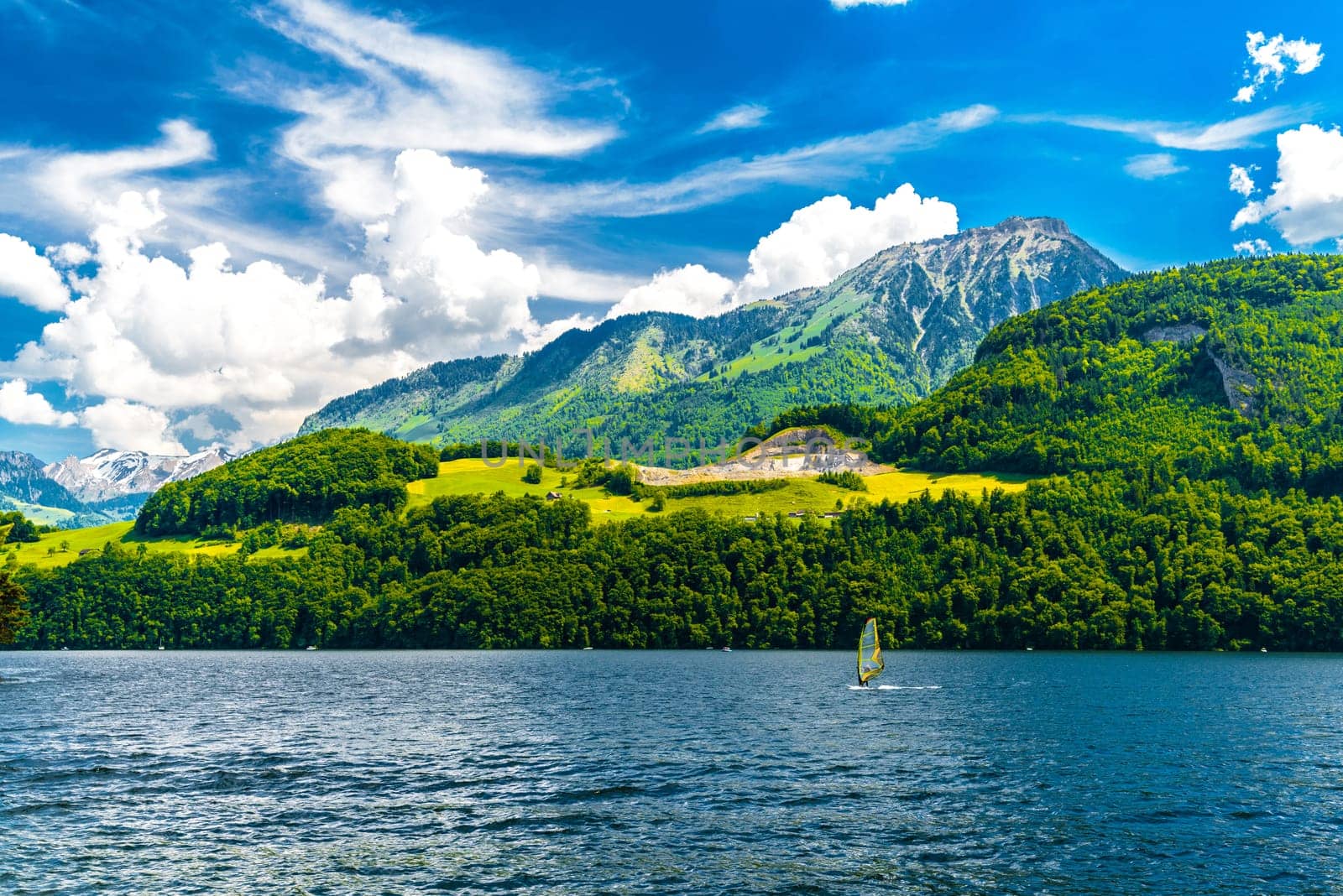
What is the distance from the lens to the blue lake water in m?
50.9

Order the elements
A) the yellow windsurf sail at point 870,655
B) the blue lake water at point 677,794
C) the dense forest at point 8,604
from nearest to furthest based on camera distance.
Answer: the blue lake water at point 677,794 → the yellow windsurf sail at point 870,655 → the dense forest at point 8,604

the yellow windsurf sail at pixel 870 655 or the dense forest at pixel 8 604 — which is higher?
the dense forest at pixel 8 604

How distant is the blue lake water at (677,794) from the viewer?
5094 cm

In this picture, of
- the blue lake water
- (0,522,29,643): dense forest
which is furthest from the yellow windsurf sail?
(0,522,29,643): dense forest

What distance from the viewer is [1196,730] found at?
10256 centimetres

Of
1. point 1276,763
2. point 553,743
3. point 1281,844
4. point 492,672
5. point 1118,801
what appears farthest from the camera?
point 492,672

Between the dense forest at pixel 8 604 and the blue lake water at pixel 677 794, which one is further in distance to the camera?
the dense forest at pixel 8 604

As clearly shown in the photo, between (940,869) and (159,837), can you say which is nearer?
(940,869)

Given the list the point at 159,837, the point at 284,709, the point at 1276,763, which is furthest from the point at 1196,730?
the point at 284,709

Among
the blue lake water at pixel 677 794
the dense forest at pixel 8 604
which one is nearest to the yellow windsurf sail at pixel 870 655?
the blue lake water at pixel 677 794

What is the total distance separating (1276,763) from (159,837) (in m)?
86.6

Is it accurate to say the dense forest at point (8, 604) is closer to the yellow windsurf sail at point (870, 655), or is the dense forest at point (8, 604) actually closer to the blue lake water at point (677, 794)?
the blue lake water at point (677, 794)

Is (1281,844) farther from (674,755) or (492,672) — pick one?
(492,672)

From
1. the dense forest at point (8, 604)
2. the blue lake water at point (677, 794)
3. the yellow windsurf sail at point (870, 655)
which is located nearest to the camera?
the blue lake water at point (677, 794)
